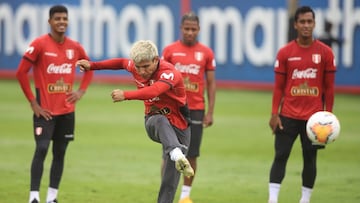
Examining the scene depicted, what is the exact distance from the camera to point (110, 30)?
3416cm

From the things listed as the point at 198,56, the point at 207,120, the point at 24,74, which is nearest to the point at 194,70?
the point at 198,56

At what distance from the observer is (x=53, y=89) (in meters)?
12.8

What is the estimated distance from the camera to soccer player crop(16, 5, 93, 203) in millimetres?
12586

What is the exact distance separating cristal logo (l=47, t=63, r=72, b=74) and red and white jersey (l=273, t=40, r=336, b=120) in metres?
2.84

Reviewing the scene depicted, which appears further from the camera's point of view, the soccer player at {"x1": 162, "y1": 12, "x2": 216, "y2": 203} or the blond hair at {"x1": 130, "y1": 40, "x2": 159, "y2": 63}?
the soccer player at {"x1": 162, "y1": 12, "x2": 216, "y2": 203}

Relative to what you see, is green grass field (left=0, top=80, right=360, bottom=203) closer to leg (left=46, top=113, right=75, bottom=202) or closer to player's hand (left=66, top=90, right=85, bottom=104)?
leg (left=46, top=113, right=75, bottom=202)

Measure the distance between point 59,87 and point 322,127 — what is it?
361cm

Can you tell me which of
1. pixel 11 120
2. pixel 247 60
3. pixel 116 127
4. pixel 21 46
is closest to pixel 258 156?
pixel 116 127

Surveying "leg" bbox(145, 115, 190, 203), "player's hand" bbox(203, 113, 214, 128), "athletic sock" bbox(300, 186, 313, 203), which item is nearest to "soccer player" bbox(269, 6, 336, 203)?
"athletic sock" bbox(300, 186, 313, 203)

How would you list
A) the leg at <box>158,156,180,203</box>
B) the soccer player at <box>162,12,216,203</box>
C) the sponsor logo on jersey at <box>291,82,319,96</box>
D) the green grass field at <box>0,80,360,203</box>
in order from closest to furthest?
the leg at <box>158,156,180,203</box>, the sponsor logo on jersey at <box>291,82,319,96</box>, the soccer player at <box>162,12,216,203</box>, the green grass field at <box>0,80,360,203</box>

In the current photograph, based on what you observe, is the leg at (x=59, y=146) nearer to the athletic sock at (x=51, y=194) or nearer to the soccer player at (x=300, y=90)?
the athletic sock at (x=51, y=194)

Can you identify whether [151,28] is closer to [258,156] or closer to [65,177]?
[258,156]

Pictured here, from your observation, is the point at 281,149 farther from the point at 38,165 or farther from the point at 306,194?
the point at 38,165

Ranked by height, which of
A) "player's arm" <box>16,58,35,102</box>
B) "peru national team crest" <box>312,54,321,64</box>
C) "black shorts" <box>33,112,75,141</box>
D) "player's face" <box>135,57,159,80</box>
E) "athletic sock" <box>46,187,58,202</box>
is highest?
"player's face" <box>135,57,159,80</box>
